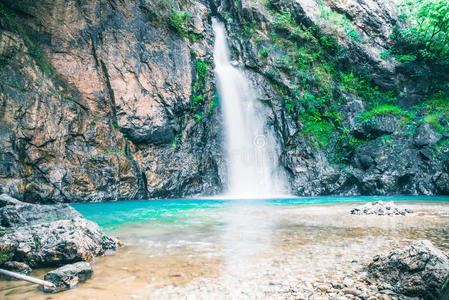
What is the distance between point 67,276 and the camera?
298 cm

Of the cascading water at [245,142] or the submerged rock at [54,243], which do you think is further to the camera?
the cascading water at [245,142]

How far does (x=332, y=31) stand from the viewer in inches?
779

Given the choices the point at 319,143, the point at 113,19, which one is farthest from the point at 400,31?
the point at 113,19

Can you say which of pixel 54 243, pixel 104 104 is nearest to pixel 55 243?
pixel 54 243

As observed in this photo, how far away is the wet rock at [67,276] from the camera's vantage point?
2.90 meters

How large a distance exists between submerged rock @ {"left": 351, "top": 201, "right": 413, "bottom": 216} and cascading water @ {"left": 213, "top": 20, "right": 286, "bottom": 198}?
1010 centimetres

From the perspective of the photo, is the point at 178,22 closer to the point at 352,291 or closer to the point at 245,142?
the point at 245,142

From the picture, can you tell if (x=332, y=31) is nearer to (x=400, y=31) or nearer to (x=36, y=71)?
(x=400, y=31)

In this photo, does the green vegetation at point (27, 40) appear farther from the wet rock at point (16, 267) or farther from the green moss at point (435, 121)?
the green moss at point (435, 121)

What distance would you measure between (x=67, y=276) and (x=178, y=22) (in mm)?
18470

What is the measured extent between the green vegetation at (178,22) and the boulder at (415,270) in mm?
18580

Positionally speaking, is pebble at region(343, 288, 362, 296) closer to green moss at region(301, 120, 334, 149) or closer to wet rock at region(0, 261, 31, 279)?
wet rock at region(0, 261, 31, 279)

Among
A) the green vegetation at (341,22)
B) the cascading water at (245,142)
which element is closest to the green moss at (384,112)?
the green vegetation at (341,22)

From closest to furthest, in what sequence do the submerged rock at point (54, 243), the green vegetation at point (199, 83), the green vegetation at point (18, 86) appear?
1. the submerged rock at point (54, 243)
2. the green vegetation at point (18, 86)
3. the green vegetation at point (199, 83)
